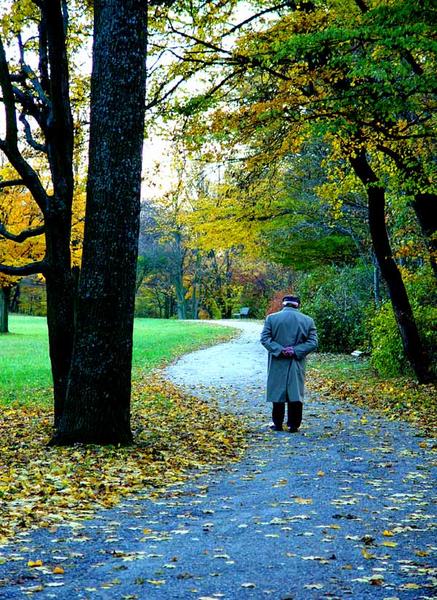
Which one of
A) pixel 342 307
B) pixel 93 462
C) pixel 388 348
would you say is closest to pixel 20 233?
pixel 93 462

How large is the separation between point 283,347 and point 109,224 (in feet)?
10.5

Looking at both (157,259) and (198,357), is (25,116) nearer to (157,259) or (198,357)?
(198,357)

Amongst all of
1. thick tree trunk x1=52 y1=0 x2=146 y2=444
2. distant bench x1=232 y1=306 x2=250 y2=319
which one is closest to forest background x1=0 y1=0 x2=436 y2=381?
thick tree trunk x1=52 y1=0 x2=146 y2=444

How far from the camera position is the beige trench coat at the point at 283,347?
32.8ft

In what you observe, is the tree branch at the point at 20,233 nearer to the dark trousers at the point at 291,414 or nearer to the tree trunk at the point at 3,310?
the dark trousers at the point at 291,414

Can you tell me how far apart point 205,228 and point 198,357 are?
204 inches

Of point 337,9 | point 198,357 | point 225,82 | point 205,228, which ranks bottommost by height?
point 198,357

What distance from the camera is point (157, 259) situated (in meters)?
65.9

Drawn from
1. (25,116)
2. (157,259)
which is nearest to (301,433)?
(25,116)

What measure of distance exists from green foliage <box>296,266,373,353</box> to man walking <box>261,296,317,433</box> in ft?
42.0

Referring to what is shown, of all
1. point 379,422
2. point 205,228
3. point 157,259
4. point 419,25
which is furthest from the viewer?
point 157,259

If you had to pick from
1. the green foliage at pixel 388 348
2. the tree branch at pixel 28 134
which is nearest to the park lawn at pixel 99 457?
the tree branch at pixel 28 134

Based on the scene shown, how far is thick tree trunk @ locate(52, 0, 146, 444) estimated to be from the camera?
8461 millimetres

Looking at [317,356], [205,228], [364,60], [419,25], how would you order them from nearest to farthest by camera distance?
[419,25] → [364,60] → [205,228] → [317,356]
